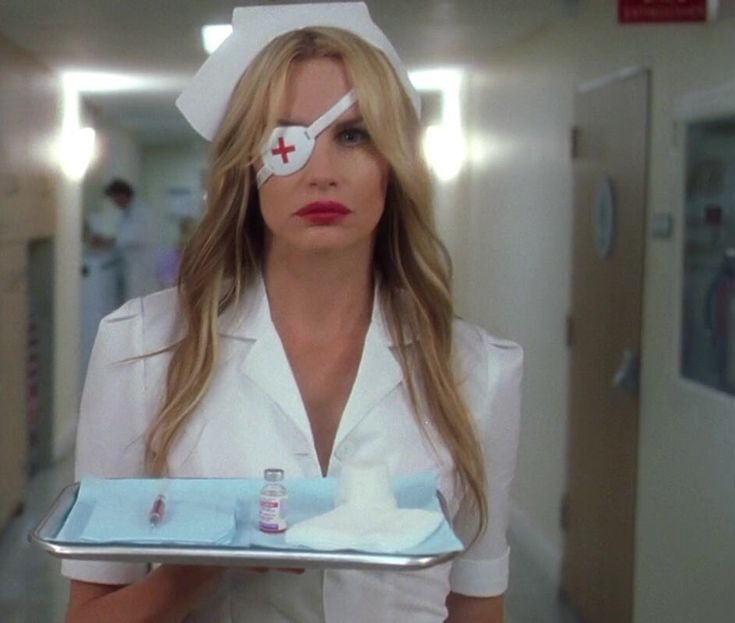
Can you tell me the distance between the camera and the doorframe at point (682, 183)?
7.80 feet

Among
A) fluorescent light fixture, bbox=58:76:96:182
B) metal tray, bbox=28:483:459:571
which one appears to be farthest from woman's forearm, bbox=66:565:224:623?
fluorescent light fixture, bbox=58:76:96:182

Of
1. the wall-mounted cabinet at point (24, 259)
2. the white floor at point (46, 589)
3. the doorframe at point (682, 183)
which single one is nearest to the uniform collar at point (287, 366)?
the doorframe at point (682, 183)

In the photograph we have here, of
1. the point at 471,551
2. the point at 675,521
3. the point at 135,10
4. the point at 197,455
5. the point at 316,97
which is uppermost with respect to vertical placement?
the point at 135,10

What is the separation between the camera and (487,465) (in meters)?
1.03

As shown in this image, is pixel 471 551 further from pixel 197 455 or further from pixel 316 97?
pixel 316 97

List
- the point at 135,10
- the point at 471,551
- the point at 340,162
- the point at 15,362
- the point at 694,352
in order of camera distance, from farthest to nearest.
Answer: the point at 15,362, the point at 135,10, the point at 694,352, the point at 471,551, the point at 340,162

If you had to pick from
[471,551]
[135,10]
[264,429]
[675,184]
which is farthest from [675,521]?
[135,10]

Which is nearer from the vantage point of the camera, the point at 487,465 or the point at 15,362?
the point at 487,465

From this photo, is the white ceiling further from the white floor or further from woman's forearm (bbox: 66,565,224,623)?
woman's forearm (bbox: 66,565,224,623)

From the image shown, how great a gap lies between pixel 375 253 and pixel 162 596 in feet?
1.18

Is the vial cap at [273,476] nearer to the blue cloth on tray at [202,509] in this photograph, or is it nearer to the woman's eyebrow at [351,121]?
the blue cloth on tray at [202,509]

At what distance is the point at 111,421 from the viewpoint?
96 cm

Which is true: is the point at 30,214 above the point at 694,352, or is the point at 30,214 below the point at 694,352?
above

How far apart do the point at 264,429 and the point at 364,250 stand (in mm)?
179
